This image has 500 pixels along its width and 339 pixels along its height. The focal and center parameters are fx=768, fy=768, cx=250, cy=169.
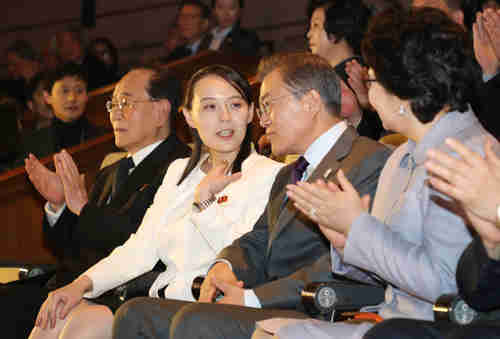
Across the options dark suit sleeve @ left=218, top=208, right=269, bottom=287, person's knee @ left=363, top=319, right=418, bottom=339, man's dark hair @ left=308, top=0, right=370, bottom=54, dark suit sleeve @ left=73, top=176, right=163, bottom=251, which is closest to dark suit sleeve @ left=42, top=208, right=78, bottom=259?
dark suit sleeve @ left=73, top=176, right=163, bottom=251

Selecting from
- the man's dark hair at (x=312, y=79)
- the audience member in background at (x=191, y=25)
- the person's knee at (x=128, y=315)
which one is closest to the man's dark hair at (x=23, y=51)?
the audience member in background at (x=191, y=25)

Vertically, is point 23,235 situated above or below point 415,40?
below

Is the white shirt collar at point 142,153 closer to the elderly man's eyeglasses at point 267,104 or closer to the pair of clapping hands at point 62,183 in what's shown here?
the pair of clapping hands at point 62,183

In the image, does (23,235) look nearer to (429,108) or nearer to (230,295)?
(230,295)

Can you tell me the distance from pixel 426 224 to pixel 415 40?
1.53ft

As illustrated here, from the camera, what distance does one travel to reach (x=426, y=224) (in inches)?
73.7

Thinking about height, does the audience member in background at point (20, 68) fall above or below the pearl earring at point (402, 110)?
below

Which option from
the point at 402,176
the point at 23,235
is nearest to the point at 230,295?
the point at 402,176

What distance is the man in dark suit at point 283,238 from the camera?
7.25ft

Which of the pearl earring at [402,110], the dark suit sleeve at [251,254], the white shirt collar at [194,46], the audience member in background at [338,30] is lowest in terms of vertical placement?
the dark suit sleeve at [251,254]

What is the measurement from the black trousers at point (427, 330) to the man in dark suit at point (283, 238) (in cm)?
54

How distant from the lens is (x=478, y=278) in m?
1.62

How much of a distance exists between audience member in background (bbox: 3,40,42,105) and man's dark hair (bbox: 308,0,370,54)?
460 cm

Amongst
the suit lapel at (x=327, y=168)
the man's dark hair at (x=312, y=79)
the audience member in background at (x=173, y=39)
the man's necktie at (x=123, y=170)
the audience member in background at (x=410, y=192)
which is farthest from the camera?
the audience member in background at (x=173, y=39)
